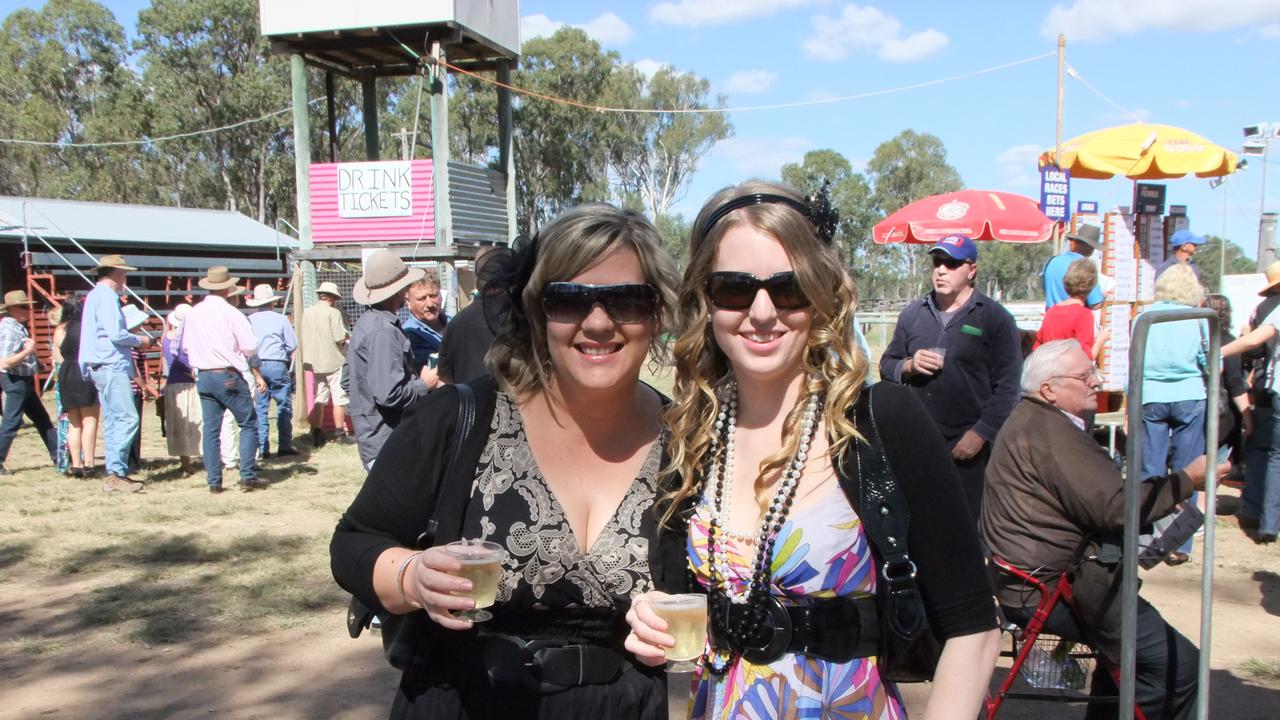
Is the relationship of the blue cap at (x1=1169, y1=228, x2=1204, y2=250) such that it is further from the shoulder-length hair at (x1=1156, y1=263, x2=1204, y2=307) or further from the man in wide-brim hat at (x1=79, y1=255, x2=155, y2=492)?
the man in wide-brim hat at (x1=79, y1=255, x2=155, y2=492)

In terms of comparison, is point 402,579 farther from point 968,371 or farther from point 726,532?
point 968,371

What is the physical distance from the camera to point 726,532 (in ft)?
5.85

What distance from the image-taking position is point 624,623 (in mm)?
1894

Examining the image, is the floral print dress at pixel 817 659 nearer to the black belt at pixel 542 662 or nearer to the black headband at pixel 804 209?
the black belt at pixel 542 662

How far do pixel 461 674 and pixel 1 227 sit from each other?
17793mm

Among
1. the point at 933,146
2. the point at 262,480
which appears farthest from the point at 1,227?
the point at 933,146

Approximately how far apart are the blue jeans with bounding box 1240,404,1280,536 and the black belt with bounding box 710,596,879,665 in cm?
661

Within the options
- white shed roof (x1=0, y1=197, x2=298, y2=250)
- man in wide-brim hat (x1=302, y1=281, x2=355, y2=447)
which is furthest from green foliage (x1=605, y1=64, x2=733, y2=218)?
man in wide-brim hat (x1=302, y1=281, x2=355, y2=447)

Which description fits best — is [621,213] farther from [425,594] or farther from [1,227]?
[1,227]

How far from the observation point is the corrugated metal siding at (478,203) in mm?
14586

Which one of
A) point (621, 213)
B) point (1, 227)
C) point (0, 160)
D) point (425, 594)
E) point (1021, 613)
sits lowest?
point (1021, 613)

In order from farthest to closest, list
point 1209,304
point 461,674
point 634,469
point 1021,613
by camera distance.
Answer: point 1209,304
point 1021,613
point 634,469
point 461,674

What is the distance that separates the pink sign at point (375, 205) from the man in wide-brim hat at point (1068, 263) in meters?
9.11

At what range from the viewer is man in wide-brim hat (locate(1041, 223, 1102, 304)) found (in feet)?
29.1
